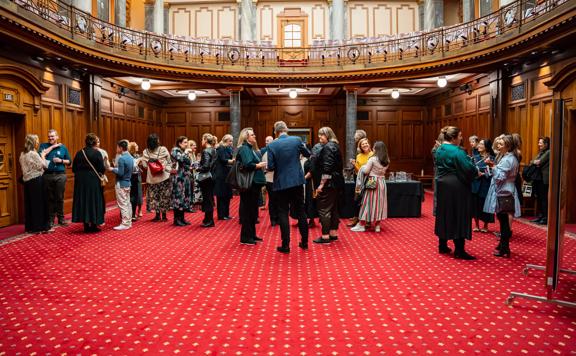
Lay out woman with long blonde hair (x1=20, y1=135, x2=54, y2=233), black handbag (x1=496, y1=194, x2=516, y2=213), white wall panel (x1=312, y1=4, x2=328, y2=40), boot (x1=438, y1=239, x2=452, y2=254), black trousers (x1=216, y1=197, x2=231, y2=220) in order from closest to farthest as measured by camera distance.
Result: black handbag (x1=496, y1=194, x2=516, y2=213) < boot (x1=438, y1=239, x2=452, y2=254) < woman with long blonde hair (x1=20, y1=135, x2=54, y2=233) < black trousers (x1=216, y1=197, x2=231, y2=220) < white wall panel (x1=312, y1=4, x2=328, y2=40)

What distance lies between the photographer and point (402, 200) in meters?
8.45

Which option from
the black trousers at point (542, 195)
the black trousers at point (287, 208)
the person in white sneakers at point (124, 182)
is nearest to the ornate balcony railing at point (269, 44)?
the person in white sneakers at point (124, 182)

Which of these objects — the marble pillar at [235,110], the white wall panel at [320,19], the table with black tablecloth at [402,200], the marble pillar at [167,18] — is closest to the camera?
the table with black tablecloth at [402,200]

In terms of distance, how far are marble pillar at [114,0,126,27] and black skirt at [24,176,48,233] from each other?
10.3 metres

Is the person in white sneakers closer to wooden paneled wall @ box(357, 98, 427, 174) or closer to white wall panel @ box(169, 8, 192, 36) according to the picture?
wooden paneled wall @ box(357, 98, 427, 174)

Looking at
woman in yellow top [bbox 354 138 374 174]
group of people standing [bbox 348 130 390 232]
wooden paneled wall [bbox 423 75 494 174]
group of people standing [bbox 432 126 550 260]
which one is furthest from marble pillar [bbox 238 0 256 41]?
group of people standing [bbox 432 126 550 260]

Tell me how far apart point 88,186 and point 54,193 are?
108cm

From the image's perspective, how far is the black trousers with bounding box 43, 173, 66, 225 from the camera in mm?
7191

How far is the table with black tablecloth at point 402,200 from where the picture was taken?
27.7 feet

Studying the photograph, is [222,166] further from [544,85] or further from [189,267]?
[544,85]

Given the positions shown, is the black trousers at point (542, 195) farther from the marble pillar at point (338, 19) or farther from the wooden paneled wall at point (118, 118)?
the marble pillar at point (338, 19)

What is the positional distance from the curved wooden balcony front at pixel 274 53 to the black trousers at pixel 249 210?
461cm

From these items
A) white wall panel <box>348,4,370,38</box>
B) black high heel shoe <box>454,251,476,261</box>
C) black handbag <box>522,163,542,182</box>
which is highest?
white wall panel <box>348,4,370,38</box>

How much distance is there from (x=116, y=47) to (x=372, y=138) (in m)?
9.66
